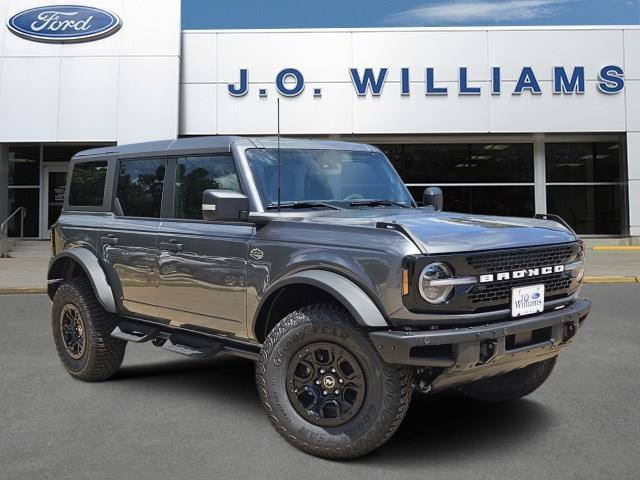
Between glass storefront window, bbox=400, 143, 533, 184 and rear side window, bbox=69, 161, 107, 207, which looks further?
glass storefront window, bbox=400, 143, 533, 184

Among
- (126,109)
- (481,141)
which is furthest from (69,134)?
(481,141)

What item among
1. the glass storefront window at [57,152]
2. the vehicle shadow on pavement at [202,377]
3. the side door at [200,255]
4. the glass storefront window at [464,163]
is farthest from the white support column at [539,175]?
the side door at [200,255]

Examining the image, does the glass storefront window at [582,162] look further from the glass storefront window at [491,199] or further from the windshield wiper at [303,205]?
the windshield wiper at [303,205]

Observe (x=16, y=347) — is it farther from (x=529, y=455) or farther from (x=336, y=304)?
(x=529, y=455)

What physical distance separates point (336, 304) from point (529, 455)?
139 cm

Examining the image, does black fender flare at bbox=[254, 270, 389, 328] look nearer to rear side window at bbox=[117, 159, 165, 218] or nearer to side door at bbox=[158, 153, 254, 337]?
side door at bbox=[158, 153, 254, 337]

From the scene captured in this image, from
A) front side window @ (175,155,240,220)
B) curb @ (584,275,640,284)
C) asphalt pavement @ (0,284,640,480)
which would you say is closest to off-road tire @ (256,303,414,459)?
asphalt pavement @ (0,284,640,480)

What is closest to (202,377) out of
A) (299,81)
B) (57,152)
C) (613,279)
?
(613,279)

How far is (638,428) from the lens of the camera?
405 cm

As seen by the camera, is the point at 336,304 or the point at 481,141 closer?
the point at 336,304

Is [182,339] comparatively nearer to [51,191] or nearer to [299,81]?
[299,81]

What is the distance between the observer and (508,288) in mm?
3551

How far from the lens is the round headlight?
3.26 meters

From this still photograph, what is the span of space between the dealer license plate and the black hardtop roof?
1.93 metres
